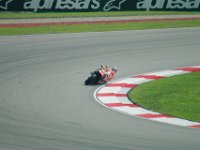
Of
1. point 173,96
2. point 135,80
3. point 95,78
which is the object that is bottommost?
point 135,80

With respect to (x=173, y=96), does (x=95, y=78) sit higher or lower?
lower

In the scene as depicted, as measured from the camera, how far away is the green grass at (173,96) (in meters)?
11.6

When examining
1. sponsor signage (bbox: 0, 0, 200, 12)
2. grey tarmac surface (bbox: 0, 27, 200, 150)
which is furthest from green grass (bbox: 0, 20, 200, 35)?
sponsor signage (bbox: 0, 0, 200, 12)

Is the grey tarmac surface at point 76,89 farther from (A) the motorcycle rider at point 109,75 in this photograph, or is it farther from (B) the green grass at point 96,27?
(B) the green grass at point 96,27

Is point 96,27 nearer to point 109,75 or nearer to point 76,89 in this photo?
point 109,75

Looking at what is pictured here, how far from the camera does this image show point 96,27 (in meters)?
29.4

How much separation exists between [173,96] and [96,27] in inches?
648

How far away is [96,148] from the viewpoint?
8.70 metres

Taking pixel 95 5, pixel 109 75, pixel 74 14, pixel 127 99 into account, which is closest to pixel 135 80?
pixel 109 75

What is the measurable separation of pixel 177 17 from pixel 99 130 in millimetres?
26790

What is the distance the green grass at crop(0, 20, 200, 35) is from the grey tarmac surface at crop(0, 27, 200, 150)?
1835mm

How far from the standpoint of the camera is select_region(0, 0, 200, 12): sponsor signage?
123 feet

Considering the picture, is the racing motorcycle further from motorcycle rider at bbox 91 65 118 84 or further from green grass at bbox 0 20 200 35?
green grass at bbox 0 20 200 35

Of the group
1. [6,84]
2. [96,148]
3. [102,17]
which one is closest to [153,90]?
[6,84]
